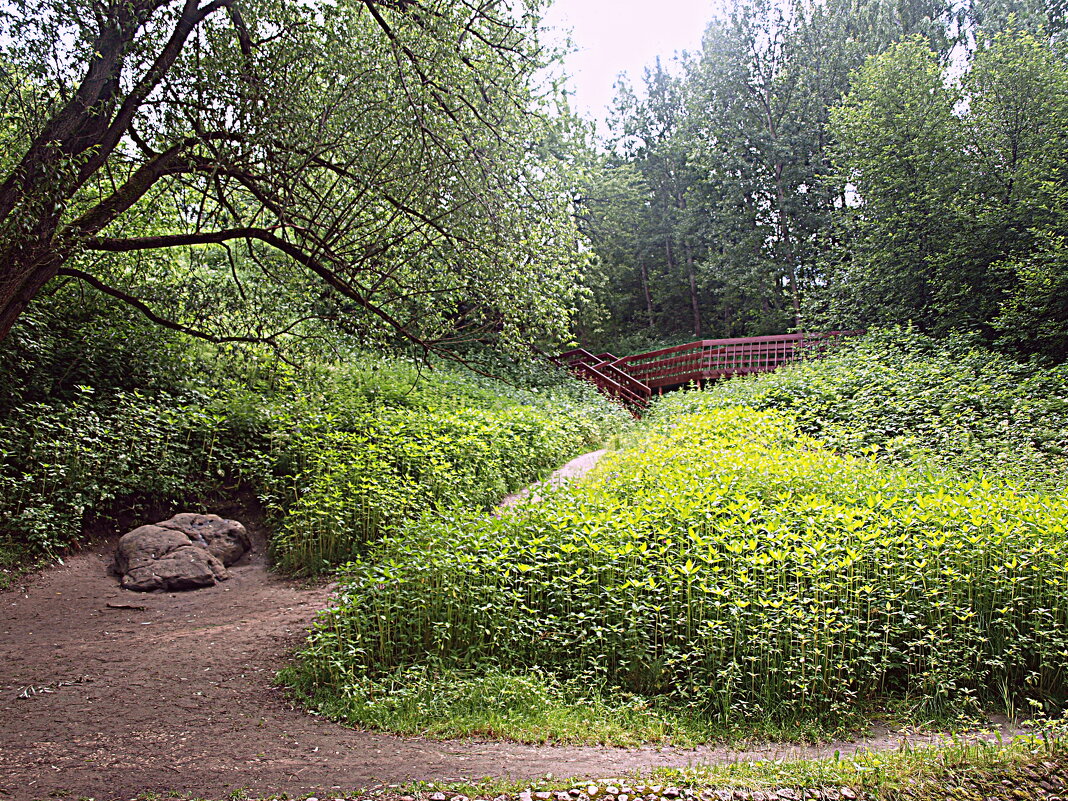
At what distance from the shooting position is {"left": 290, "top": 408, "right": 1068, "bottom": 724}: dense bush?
394cm

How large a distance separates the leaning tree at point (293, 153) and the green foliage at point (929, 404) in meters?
4.98

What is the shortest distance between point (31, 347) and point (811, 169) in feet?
68.7

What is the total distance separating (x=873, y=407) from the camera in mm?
10109

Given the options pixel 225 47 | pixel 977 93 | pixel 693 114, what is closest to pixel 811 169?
pixel 693 114

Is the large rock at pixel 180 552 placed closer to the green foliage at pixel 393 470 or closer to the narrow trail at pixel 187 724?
the narrow trail at pixel 187 724

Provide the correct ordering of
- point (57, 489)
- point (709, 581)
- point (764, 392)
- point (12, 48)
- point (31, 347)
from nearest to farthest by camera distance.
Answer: point (709, 581)
point (12, 48)
point (57, 489)
point (31, 347)
point (764, 392)

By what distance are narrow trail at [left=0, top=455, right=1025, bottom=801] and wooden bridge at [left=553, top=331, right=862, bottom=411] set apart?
40.8 feet

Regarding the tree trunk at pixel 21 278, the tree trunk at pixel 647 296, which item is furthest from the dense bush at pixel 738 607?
the tree trunk at pixel 647 296

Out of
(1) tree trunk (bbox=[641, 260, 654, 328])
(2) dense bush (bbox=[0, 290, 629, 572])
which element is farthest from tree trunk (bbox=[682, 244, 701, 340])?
(2) dense bush (bbox=[0, 290, 629, 572])

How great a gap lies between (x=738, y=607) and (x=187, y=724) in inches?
131

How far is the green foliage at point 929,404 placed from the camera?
7.98 metres

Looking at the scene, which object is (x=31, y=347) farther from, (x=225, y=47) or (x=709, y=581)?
(x=709, y=581)

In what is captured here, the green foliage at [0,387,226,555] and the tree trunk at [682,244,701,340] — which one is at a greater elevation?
the tree trunk at [682,244,701,340]

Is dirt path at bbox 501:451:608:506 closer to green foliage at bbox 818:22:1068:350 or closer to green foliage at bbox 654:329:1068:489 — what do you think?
green foliage at bbox 654:329:1068:489
